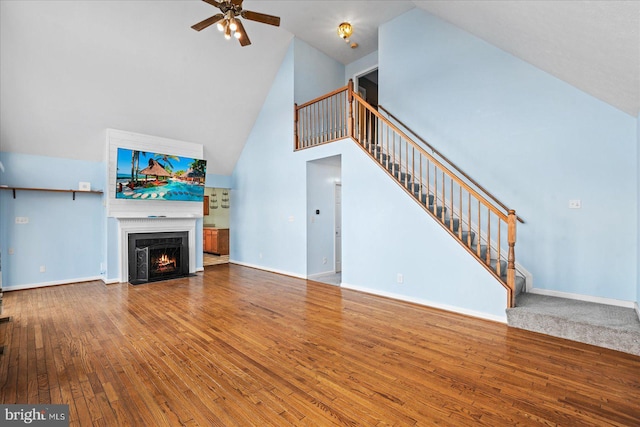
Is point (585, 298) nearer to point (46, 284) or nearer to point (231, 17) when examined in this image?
point (231, 17)

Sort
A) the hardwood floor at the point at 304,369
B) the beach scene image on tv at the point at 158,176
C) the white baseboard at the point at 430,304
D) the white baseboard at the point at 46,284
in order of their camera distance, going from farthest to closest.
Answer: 1. the beach scene image on tv at the point at 158,176
2. the white baseboard at the point at 46,284
3. the white baseboard at the point at 430,304
4. the hardwood floor at the point at 304,369

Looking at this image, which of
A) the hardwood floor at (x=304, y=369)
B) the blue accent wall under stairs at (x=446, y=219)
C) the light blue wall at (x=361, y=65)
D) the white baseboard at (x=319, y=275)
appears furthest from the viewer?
the light blue wall at (x=361, y=65)

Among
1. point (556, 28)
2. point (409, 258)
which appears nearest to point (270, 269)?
point (409, 258)

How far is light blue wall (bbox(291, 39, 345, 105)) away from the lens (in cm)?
661

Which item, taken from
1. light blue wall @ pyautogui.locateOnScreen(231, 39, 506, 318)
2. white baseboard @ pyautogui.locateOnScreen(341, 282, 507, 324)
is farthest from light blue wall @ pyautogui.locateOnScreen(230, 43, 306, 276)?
white baseboard @ pyautogui.locateOnScreen(341, 282, 507, 324)

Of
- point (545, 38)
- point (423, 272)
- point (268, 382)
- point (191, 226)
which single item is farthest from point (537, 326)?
point (191, 226)

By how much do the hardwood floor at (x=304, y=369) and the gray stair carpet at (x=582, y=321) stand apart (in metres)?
0.13

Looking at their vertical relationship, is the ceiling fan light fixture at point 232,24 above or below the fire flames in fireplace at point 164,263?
above

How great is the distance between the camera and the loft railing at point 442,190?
3684mm

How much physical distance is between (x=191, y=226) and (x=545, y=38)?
695cm

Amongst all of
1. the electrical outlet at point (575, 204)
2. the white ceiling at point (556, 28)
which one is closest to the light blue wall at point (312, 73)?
the white ceiling at point (556, 28)

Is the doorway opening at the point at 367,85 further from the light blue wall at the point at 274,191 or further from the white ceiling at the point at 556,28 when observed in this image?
the light blue wall at the point at 274,191

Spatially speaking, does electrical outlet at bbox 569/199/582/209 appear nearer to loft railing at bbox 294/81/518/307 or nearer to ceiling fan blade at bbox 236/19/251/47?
loft railing at bbox 294/81/518/307

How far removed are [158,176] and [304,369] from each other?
207 inches
